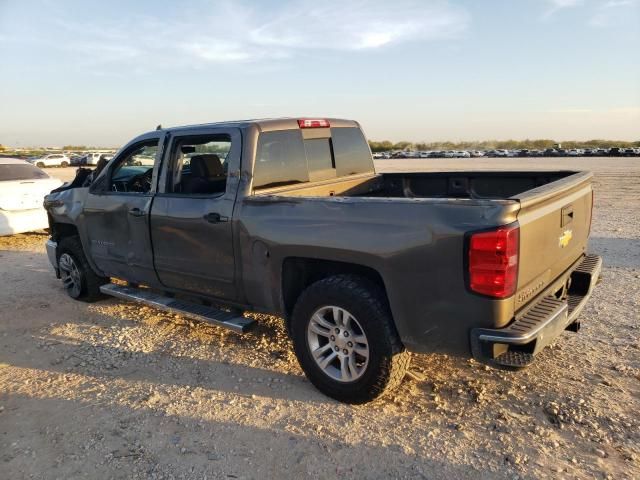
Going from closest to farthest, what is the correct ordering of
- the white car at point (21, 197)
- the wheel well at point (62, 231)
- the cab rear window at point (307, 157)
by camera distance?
the cab rear window at point (307, 157) → the wheel well at point (62, 231) → the white car at point (21, 197)

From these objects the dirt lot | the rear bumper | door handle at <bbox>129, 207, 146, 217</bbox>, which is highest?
door handle at <bbox>129, 207, 146, 217</bbox>

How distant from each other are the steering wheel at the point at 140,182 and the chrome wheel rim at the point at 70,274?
127cm

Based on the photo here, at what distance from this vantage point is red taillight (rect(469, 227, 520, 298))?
265cm

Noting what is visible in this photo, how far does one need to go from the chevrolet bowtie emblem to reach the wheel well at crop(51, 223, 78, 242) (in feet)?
17.2

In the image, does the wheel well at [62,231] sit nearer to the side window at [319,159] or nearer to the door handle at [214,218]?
the door handle at [214,218]

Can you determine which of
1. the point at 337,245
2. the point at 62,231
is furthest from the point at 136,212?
the point at 337,245

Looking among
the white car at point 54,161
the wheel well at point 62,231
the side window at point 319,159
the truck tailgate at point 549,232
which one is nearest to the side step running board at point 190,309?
the wheel well at point 62,231

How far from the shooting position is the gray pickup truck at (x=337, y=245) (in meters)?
2.81

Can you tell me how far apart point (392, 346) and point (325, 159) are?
7.15ft

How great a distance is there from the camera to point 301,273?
376 centimetres

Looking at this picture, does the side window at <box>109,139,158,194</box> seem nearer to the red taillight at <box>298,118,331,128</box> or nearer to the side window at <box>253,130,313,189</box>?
the side window at <box>253,130,313,189</box>

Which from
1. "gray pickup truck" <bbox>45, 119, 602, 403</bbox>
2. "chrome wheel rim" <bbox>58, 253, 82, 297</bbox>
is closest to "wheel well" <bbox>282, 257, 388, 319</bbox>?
"gray pickup truck" <bbox>45, 119, 602, 403</bbox>

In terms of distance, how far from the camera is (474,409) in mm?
3355

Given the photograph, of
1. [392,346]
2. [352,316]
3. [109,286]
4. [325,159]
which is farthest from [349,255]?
[109,286]
